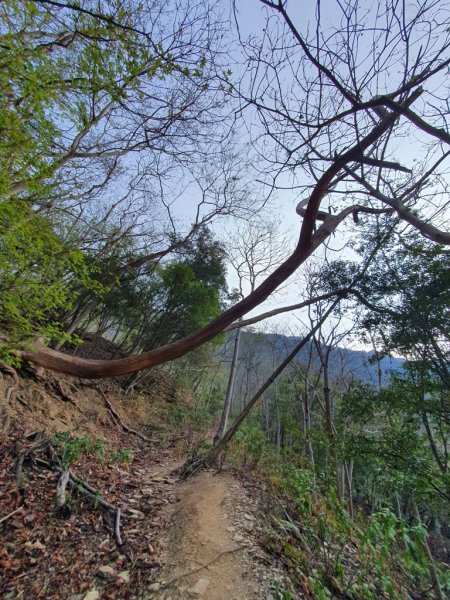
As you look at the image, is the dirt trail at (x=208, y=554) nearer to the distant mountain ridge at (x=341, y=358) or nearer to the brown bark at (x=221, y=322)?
the brown bark at (x=221, y=322)

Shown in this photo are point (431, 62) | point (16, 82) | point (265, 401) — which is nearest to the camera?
point (431, 62)

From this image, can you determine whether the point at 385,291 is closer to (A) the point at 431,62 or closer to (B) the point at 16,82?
(A) the point at 431,62

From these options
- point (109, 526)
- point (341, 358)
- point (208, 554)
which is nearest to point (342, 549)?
point (208, 554)

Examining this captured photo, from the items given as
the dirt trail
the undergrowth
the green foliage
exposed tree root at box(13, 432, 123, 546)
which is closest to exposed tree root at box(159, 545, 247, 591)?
the dirt trail

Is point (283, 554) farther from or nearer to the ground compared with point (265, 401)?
nearer to the ground

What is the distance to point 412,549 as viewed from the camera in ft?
6.38

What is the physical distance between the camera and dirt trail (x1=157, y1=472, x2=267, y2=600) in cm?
222

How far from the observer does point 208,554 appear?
2609 millimetres

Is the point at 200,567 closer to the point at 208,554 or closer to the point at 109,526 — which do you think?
the point at 208,554

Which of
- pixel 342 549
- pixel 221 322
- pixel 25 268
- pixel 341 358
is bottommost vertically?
pixel 342 549

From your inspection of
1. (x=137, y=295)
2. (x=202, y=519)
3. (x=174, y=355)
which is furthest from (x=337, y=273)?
(x=137, y=295)

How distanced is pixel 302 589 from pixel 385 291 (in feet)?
11.8

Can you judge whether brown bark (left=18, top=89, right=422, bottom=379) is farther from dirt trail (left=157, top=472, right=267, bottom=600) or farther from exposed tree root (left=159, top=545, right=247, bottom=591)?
exposed tree root (left=159, top=545, right=247, bottom=591)

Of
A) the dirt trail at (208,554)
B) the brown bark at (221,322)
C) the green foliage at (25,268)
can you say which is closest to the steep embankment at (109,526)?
the dirt trail at (208,554)
